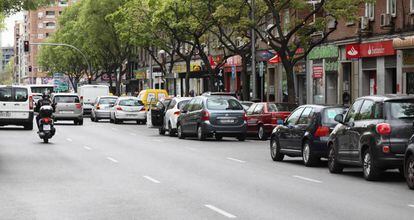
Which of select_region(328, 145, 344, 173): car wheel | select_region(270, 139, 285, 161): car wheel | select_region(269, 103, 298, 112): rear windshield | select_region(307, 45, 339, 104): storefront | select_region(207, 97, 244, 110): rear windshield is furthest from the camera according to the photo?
select_region(307, 45, 339, 104): storefront

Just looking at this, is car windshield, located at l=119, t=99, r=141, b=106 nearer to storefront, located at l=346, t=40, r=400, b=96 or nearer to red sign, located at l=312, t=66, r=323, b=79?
red sign, located at l=312, t=66, r=323, b=79

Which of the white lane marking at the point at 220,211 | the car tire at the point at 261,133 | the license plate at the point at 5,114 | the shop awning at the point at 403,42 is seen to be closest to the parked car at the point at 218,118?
the car tire at the point at 261,133

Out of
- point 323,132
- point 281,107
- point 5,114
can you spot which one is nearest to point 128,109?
point 5,114

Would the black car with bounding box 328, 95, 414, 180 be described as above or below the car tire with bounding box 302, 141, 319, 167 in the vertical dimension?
above

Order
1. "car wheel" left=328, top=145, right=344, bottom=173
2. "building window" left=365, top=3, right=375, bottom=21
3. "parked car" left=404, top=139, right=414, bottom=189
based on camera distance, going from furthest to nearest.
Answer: "building window" left=365, top=3, right=375, bottom=21
"car wheel" left=328, top=145, right=344, bottom=173
"parked car" left=404, top=139, right=414, bottom=189

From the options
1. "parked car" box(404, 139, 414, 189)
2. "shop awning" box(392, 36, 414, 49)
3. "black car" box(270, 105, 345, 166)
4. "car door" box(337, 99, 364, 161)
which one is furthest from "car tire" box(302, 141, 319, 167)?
"shop awning" box(392, 36, 414, 49)

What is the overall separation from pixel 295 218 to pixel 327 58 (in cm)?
3823

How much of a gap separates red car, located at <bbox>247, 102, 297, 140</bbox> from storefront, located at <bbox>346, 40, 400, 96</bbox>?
25.8 ft

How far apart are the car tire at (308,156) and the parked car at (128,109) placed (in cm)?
3057

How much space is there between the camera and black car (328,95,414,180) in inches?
658

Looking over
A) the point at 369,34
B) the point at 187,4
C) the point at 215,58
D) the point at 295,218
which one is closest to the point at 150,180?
the point at 295,218

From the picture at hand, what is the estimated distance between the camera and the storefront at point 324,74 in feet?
160

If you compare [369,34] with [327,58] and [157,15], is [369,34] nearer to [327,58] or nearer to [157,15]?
[327,58]

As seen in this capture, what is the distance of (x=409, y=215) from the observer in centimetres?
1206
